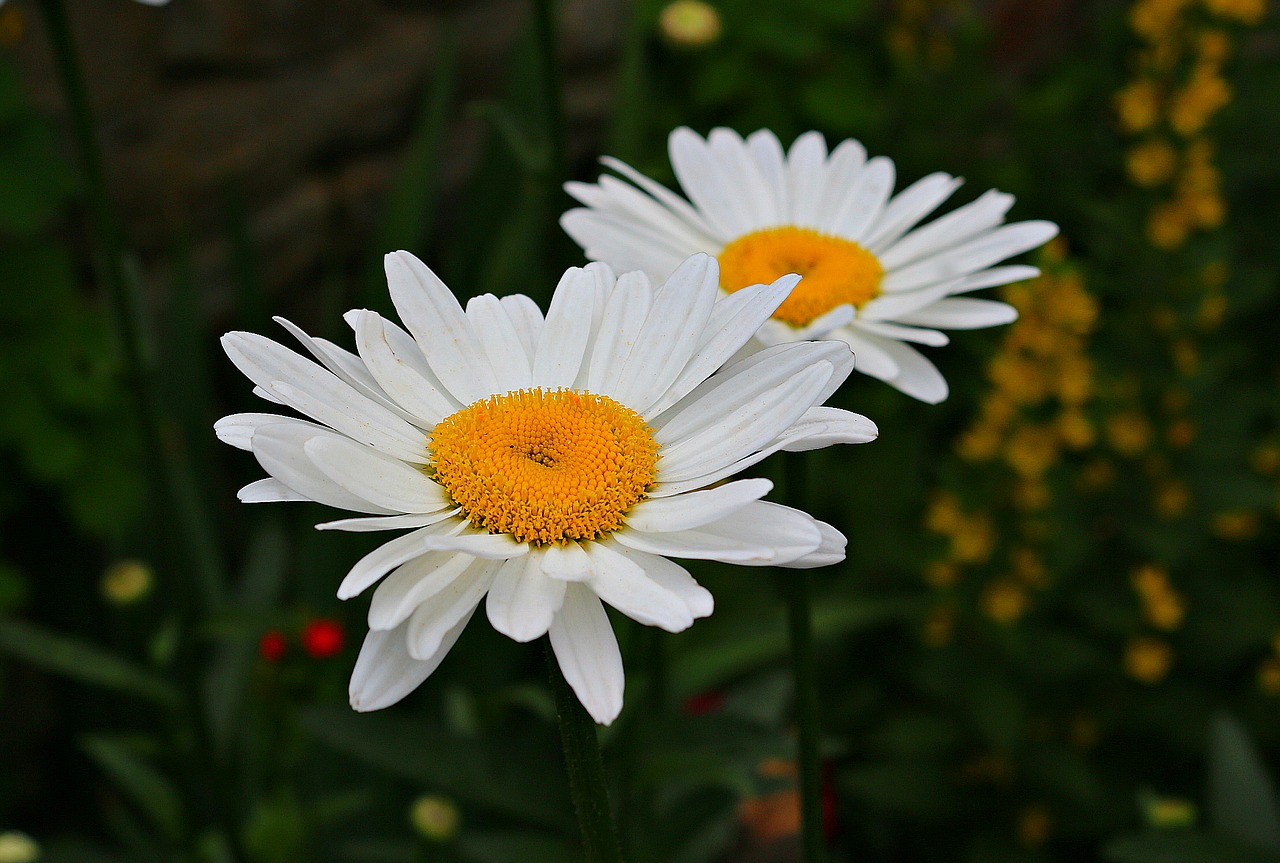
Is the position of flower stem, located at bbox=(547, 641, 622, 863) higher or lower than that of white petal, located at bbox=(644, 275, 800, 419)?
lower

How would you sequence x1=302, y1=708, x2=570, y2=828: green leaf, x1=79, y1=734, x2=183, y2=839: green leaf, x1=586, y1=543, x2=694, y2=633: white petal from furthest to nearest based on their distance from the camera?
x1=79, y1=734, x2=183, y2=839: green leaf → x1=302, y1=708, x2=570, y2=828: green leaf → x1=586, y1=543, x2=694, y2=633: white petal

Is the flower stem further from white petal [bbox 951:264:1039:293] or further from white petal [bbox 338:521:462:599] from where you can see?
white petal [bbox 951:264:1039:293]

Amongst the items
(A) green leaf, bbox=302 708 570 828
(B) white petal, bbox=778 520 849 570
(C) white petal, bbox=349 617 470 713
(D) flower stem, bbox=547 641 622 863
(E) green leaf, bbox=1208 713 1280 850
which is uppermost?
(B) white petal, bbox=778 520 849 570

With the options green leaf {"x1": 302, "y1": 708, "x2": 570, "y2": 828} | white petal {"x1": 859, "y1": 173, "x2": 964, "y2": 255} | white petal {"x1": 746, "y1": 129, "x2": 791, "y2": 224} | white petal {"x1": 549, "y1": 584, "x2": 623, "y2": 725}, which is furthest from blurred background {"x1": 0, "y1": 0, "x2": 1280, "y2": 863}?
white petal {"x1": 549, "y1": 584, "x2": 623, "y2": 725}

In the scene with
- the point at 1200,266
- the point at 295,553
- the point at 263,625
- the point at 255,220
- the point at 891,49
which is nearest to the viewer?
the point at 263,625

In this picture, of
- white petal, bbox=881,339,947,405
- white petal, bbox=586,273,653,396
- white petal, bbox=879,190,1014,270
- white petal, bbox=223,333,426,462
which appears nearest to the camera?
white petal, bbox=223,333,426,462

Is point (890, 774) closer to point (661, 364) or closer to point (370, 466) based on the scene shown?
point (661, 364)

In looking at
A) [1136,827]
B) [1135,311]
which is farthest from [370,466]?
[1136,827]

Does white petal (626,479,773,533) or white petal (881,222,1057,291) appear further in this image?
white petal (881,222,1057,291)
